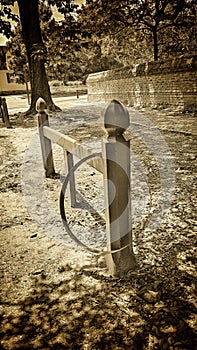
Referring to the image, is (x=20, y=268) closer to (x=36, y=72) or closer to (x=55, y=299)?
(x=55, y=299)

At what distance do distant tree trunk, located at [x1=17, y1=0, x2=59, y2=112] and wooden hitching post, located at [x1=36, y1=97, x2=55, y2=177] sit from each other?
8265 mm

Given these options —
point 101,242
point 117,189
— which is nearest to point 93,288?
point 101,242

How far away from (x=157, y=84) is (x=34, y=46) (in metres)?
5.77

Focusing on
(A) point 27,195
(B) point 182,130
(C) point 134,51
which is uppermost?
(C) point 134,51

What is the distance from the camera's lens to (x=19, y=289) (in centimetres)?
213

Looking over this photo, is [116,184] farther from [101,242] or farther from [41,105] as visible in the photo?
[41,105]

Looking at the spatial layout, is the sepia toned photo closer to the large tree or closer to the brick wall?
the brick wall

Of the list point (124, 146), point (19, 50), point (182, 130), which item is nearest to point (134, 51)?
point (19, 50)

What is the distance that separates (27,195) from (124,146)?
2600mm

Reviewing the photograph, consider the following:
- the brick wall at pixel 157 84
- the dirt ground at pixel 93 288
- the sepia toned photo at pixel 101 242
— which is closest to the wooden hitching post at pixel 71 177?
the sepia toned photo at pixel 101 242

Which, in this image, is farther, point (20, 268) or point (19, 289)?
point (20, 268)

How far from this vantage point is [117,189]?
193 centimetres

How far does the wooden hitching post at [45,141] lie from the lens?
400 cm

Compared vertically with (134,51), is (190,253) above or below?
below
